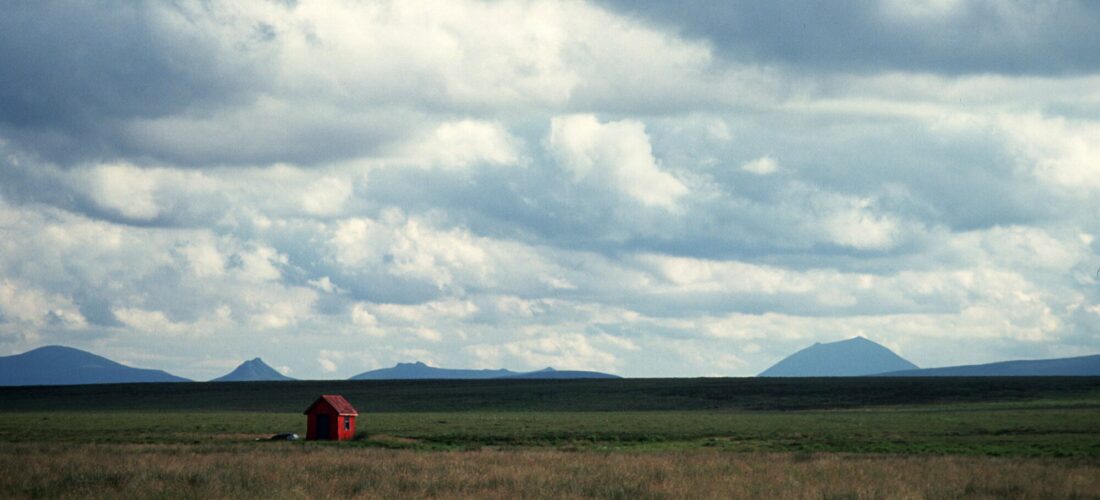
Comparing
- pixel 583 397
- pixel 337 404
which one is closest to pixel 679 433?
pixel 337 404

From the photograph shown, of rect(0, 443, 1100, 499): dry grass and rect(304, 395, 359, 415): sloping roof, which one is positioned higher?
rect(304, 395, 359, 415): sloping roof

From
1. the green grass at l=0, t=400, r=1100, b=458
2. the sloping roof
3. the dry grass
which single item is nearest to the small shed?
the sloping roof

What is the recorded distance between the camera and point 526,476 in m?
32.8

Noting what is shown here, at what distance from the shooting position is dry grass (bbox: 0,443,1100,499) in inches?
1128

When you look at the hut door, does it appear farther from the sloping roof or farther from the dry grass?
the dry grass

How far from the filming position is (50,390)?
604 feet

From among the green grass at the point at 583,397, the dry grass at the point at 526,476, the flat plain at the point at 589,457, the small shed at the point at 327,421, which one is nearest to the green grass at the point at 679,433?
the flat plain at the point at 589,457

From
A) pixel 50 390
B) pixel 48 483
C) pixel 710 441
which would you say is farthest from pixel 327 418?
pixel 50 390

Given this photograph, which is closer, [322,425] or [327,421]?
[327,421]

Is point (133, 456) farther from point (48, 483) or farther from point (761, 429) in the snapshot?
point (761, 429)

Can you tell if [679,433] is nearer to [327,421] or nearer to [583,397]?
[327,421]

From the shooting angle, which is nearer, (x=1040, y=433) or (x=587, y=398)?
(x=1040, y=433)

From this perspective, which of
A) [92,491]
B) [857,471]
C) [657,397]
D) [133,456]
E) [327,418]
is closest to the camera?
[92,491]

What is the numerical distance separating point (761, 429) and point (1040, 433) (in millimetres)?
16440
